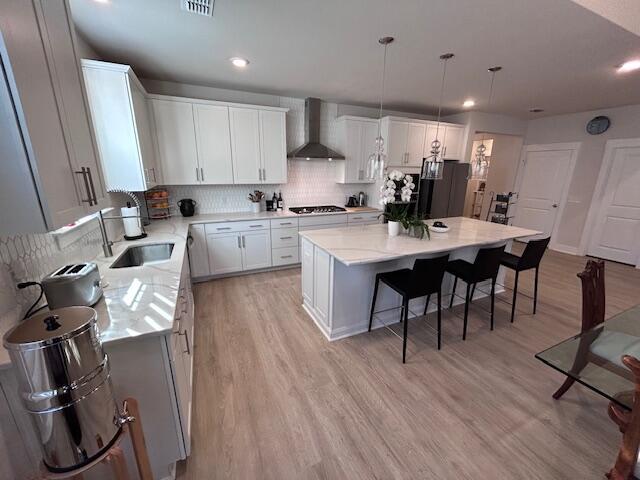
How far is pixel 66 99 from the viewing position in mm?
1099

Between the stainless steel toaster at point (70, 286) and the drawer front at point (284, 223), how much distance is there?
2535 mm

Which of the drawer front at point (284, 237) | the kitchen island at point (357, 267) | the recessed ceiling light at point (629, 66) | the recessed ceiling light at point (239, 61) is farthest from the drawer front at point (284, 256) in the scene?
the recessed ceiling light at point (629, 66)

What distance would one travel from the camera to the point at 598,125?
14.6 ft

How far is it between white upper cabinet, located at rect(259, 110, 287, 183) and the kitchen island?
1.59 m

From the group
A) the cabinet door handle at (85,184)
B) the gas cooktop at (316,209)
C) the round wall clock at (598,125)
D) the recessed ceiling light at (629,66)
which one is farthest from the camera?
the round wall clock at (598,125)

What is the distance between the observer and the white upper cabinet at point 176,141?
309 centimetres

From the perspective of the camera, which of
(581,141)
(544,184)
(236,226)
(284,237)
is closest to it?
(236,226)

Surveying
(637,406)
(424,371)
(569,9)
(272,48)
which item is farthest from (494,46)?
(424,371)

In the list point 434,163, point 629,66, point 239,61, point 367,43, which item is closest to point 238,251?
point 239,61

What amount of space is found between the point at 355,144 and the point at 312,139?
736mm

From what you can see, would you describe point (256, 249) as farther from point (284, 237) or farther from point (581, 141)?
point (581, 141)

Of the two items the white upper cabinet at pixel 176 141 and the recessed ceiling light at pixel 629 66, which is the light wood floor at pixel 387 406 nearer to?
the white upper cabinet at pixel 176 141

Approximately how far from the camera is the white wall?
4.28 m

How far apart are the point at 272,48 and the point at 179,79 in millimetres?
1643
